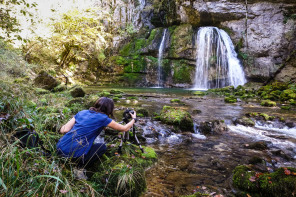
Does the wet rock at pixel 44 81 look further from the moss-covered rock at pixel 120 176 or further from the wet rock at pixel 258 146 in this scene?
the wet rock at pixel 258 146

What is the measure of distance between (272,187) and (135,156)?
2062 millimetres

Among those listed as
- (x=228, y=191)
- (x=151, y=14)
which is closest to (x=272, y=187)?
(x=228, y=191)

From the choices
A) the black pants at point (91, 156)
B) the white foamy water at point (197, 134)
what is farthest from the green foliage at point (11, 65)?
the white foamy water at point (197, 134)

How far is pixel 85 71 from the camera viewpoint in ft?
80.7

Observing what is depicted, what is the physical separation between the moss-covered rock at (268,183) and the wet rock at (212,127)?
9.73ft

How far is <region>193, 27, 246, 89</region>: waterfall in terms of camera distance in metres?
20.4

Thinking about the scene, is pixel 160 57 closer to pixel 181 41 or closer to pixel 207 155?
pixel 181 41

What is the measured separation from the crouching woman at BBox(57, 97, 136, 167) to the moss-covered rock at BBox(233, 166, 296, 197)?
79.1 inches

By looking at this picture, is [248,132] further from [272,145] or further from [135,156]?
[135,156]

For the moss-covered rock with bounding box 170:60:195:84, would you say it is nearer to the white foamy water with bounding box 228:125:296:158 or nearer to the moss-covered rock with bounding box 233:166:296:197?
the white foamy water with bounding box 228:125:296:158

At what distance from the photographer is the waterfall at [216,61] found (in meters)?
20.4

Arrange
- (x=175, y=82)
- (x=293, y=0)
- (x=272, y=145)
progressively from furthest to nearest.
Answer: (x=175, y=82)
(x=293, y=0)
(x=272, y=145)

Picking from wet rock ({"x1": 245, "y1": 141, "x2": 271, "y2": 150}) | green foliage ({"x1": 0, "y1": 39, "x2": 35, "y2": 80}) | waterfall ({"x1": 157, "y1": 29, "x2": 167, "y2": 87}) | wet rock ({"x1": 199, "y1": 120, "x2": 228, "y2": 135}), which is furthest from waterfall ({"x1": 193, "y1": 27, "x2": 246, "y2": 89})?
green foliage ({"x1": 0, "y1": 39, "x2": 35, "y2": 80})

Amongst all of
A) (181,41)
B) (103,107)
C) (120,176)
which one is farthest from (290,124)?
(181,41)
